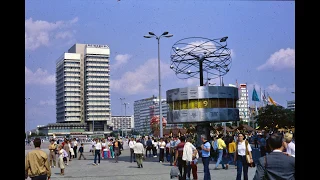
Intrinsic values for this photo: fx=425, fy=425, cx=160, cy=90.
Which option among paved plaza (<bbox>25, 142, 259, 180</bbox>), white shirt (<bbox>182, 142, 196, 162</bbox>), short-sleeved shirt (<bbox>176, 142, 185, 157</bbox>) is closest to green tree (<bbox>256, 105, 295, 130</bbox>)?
paved plaza (<bbox>25, 142, 259, 180</bbox>)

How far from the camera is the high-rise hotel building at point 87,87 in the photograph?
7382 inches

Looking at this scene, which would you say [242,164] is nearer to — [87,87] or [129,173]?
[129,173]

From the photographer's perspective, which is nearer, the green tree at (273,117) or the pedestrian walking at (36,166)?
the pedestrian walking at (36,166)

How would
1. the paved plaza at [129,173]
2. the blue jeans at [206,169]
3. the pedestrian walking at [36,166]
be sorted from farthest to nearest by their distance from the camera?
the paved plaza at [129,173] < the blue jeans at [206,169] < the pedestrian walking at [36,166]

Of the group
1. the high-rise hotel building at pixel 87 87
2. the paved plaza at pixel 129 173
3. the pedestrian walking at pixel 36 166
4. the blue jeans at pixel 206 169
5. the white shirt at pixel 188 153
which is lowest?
the paved plaza at pixel 129 173

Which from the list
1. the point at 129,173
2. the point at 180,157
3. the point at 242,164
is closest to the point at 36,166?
the point at 242,164

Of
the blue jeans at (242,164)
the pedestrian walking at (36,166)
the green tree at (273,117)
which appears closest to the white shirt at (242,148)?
the blue jeans at (242,164)

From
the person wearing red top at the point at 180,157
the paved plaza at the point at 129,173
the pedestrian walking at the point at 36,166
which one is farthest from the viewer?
the paved plaza at the point at 129,173

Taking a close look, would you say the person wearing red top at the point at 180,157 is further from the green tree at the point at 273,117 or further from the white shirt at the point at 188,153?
the green tree at the point at 273,117
